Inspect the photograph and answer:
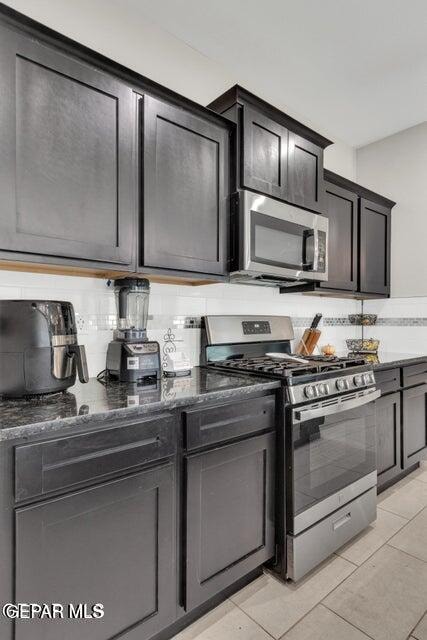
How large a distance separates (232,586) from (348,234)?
2403 millimetres

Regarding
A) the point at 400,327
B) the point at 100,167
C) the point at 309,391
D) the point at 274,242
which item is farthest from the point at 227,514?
Answer: the point at 400,327

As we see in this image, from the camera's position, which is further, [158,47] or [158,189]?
[158,47]

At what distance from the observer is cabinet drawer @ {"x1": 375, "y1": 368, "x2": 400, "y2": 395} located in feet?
7.59

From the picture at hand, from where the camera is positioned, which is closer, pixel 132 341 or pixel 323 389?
pixel 132 341

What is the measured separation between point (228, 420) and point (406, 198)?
2.76 metres

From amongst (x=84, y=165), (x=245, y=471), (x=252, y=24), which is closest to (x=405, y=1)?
(x=252, y=24)

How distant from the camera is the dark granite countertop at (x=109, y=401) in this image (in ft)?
3.35

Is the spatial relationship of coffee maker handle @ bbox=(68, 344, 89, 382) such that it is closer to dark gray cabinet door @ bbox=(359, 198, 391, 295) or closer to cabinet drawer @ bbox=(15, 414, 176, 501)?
cabinet drawer @ bbox=(15, 414, 176, 501)

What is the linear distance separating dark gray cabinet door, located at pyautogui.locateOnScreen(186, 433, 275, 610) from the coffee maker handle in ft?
1.61

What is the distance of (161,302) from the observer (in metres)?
2.03

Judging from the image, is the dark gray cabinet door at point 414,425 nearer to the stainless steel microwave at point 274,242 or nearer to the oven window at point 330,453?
the oven window at point 330,453

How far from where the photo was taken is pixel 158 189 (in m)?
1.61

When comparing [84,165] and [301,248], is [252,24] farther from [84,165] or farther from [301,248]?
[84,165]

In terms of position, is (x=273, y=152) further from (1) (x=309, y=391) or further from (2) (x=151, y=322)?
(1) (x=309, y=391)
